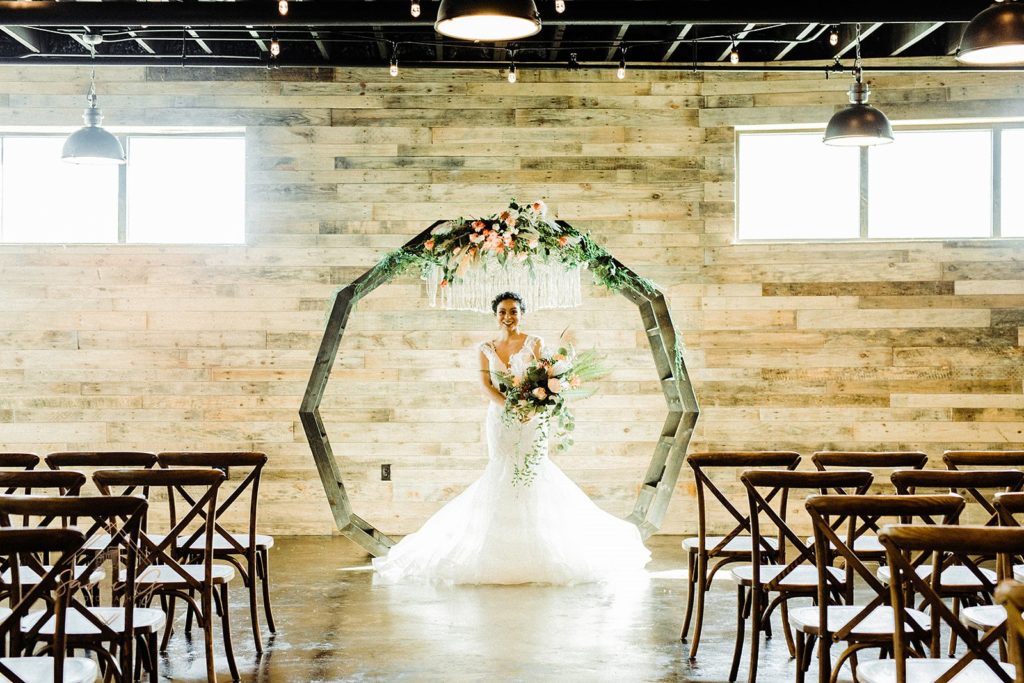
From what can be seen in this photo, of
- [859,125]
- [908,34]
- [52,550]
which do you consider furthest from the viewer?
[908,34]

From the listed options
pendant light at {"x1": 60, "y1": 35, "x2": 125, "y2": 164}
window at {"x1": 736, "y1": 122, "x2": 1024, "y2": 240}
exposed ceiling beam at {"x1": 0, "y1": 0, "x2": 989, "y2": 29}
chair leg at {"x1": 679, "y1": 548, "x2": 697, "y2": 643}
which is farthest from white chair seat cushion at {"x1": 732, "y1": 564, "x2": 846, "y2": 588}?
pendant light at {"x1": 60, "y1": 35, "x2": 125, "y2": 164}

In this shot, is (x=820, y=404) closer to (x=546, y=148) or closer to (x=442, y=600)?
(x=546, y=148)

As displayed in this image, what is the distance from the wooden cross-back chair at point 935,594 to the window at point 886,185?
18.0 feet

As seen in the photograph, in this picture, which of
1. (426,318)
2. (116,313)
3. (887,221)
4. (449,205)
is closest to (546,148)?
(449,205)

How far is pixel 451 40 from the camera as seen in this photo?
7.79m

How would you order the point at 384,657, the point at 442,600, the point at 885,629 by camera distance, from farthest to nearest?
the point at 442,600
the point at 384,657
the point at 885,629

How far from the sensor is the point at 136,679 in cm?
426

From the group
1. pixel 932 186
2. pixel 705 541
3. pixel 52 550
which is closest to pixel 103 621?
pixel 52 550

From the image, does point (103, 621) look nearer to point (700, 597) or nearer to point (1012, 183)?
point (700, 597)

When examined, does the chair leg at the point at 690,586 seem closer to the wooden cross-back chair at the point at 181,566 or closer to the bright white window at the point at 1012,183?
the wooden cross-back chair at the point at 181,566

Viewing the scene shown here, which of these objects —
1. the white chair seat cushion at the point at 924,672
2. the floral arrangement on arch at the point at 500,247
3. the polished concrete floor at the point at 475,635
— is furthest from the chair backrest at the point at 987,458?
the floral arrangement on arch at the point at 500,247

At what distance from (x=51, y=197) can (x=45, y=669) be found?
636 centimetres

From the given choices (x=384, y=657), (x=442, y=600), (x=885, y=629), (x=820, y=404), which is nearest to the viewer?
(x=885, y=629)

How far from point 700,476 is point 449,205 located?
171 inches
